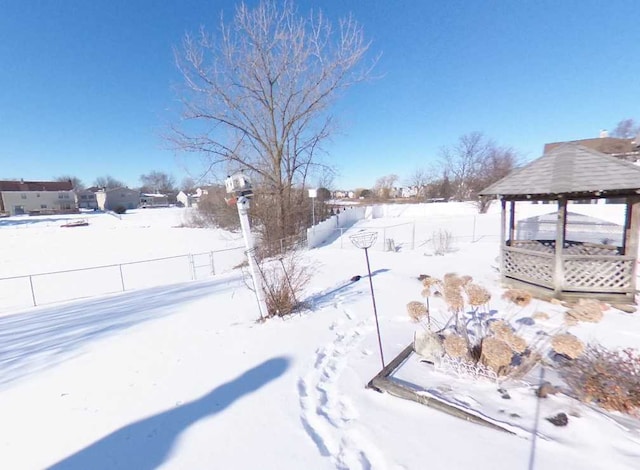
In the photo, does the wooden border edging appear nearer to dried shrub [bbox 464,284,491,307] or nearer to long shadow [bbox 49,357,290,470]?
dried shrub [bbox 464,284,491,307]

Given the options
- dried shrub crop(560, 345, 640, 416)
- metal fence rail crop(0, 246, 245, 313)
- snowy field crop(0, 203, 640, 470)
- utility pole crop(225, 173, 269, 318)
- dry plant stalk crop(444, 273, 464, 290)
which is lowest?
metal fence rail crop(0, 246, 245, 313)

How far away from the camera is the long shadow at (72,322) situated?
13.8 feet

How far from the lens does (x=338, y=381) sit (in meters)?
3.21

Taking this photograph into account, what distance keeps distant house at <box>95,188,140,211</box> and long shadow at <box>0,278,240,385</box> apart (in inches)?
3111

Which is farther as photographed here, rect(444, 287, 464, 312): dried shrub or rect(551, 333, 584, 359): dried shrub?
rect(444, 287, 464, 312): dried shrub

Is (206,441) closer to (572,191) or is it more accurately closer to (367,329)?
(367,329)

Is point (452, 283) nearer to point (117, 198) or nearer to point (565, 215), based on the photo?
point (565, 215)

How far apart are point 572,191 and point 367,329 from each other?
5.71 metres

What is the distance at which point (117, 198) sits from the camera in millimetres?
74438

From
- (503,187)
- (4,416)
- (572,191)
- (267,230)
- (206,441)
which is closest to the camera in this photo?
(206,441)

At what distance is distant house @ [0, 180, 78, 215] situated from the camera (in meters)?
62.7

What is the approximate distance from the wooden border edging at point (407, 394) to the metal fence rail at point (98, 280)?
9.78 m

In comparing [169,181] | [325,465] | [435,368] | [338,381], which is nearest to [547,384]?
[435,368]

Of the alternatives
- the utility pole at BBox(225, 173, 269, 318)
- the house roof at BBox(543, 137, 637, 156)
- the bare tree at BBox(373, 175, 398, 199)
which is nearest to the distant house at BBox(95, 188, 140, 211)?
the bare tree at BBox(373, 175, 398, 199)
